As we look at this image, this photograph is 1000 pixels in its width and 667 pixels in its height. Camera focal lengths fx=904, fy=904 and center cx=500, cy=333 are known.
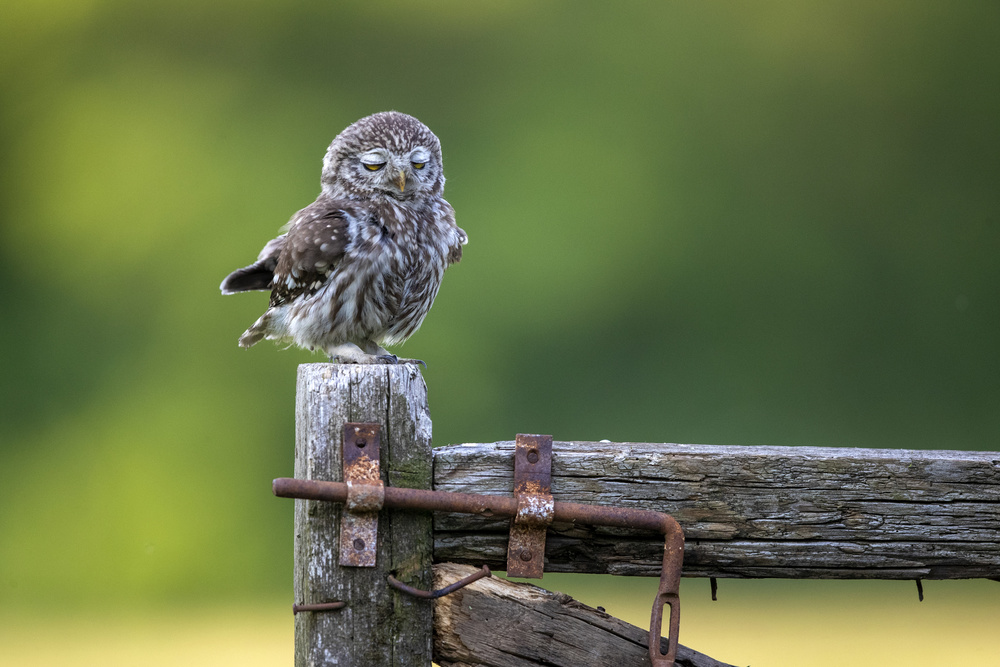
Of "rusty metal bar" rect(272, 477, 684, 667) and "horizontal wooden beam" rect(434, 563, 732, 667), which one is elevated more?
"rusty metal bar" rect(272, 477, 684, 667)

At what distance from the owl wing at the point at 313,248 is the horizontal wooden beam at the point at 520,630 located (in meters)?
0.76

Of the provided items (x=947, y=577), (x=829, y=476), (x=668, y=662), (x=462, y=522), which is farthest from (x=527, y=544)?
(x=947, y=577)

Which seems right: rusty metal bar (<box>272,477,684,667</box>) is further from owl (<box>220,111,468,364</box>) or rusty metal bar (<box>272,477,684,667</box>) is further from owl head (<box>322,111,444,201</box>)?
owl head (<box>322,111,444,201</box>)

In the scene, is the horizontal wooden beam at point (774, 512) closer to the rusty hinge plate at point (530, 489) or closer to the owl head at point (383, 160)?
the rusty hinge plate at point (530, 489)

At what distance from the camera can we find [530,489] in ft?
3.28

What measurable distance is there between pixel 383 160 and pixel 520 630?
0.97 meters

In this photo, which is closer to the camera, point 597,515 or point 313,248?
point 597,515

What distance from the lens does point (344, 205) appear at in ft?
5.44

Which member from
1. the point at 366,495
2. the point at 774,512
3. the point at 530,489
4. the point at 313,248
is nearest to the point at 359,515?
the point at 366,495

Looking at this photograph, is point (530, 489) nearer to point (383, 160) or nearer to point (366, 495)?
point (366, 495)

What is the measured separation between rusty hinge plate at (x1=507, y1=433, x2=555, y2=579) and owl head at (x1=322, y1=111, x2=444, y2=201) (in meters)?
0.81

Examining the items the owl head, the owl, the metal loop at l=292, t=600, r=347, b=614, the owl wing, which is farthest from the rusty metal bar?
the owl head

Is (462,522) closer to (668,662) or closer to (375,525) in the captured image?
(375,525)

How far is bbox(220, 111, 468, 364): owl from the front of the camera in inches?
63.6
